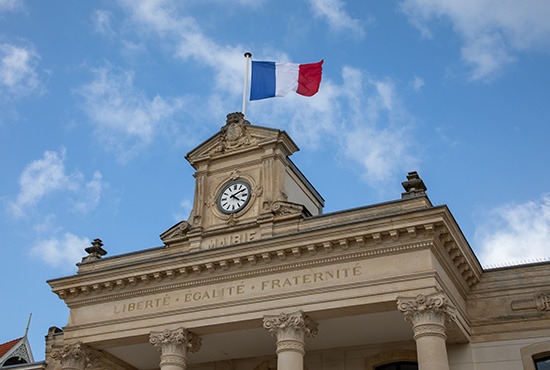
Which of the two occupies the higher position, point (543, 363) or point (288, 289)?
point (288, 289)

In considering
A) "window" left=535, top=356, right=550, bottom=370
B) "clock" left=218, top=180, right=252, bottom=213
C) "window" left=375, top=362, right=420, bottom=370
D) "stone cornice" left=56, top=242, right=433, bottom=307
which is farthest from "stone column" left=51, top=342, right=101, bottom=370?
"window" left=535, top=356, right=550, bottom=370

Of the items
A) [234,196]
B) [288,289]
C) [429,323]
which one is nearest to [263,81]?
[234,196]

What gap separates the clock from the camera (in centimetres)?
2653

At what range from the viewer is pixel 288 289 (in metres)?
23.0

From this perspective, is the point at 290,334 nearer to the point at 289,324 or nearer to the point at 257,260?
the point at 289,324

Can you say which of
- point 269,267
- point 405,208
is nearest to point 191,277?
point 269,267

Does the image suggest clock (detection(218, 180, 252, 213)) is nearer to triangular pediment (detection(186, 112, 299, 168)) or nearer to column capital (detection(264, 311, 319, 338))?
triangular pediment (detection(186, 112, 299, 168))

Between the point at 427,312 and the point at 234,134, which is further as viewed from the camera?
the point at 234,134

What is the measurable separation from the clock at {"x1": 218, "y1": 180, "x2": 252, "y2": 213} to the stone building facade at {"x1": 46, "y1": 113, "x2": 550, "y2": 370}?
0.16 feet

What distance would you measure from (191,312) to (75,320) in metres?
5.20

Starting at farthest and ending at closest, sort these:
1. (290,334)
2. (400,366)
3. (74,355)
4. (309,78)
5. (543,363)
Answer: (309,78)
(74,355)
(400,366)
(543,363)
(290,334)

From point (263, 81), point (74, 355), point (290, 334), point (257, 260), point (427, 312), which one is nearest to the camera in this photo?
point (427, 312)

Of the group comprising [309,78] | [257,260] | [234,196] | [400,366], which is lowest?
[400,366]

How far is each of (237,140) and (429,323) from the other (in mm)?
11150
